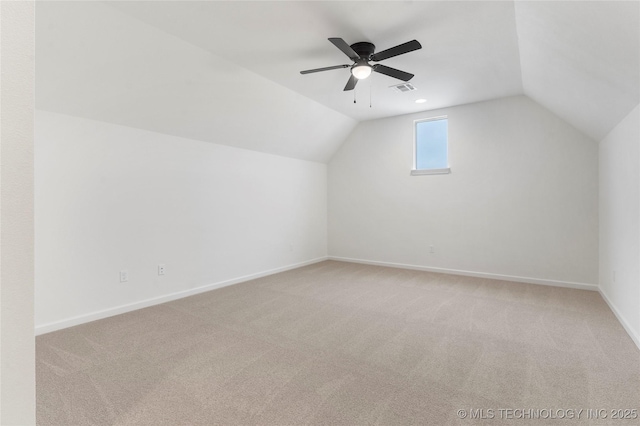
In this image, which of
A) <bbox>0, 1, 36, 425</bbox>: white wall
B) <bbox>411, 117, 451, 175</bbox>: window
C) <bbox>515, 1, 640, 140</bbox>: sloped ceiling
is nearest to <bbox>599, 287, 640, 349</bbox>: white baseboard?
<bbox>515, 1, 640, 140</bbox>: sloped ceiling

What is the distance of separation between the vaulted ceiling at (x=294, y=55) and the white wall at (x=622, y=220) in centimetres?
30

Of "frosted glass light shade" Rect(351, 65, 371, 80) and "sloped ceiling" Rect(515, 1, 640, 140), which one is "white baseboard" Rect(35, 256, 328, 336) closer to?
"frosted glass light shade" Rect(351, 65, 371, 80)

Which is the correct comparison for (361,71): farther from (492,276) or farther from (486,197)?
(492,276)

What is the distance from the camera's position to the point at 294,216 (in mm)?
6016

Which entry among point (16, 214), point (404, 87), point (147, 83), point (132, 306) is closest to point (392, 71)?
point (404, 87)

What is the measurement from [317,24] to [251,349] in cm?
290

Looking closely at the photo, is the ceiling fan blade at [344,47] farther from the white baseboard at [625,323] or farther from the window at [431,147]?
the white baseboard at [625,323]

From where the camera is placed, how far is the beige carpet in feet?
6.07

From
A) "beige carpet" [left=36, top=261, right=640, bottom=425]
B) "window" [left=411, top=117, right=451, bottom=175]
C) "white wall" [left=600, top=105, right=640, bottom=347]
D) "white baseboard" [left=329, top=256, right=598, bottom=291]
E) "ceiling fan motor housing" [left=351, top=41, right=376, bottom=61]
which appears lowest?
"beige carpet" [left=36, top=261, right=640, bottom=425]

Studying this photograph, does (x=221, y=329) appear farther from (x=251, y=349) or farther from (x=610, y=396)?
(x=610, y=396)

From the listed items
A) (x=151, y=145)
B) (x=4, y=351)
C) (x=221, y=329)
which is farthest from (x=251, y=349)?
(x=151, y=145)

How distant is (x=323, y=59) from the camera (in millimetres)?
3447

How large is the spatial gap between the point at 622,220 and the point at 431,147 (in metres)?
2.95

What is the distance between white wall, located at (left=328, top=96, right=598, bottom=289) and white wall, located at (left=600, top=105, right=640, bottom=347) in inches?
13.7
